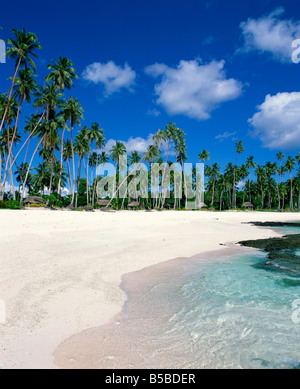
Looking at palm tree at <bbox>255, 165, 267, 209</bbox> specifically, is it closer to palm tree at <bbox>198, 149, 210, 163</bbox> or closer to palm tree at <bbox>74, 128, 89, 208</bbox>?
palm tree at <bbox>198, 149, 210, 163</bbox>

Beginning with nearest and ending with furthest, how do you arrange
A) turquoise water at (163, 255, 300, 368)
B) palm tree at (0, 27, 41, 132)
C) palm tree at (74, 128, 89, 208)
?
turquoise water at (163, 255, 300, 368), palm tree at (0, 27, 41, 132), palm tree at (74, 128, 89, 208)

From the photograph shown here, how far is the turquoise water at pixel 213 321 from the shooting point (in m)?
3.03

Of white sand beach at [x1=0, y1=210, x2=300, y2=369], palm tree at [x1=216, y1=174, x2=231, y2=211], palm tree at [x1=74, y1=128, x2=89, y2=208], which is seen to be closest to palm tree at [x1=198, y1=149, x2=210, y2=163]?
palm tree at [x1=216, y1=174, x2=231, y2=211]

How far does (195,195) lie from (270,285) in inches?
2677

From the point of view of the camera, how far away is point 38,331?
3.46 meters

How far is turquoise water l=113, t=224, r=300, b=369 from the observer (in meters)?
3.03

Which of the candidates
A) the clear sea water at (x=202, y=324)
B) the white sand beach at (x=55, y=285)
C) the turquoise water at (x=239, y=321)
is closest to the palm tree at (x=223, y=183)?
the white sand beach at (x=55, y=285)

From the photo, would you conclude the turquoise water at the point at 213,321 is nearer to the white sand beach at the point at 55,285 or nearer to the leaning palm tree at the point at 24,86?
the white sand beach at the point at 55,285

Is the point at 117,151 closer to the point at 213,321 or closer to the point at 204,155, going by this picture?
the point at 204,155

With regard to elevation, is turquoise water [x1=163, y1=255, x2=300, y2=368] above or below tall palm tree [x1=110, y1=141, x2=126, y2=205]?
below

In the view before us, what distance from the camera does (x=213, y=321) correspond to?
4023mm

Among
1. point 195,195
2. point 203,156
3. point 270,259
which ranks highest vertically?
point 203,156

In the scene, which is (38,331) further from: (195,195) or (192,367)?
(195,195)

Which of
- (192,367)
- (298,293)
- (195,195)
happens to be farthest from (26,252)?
(195,195)
